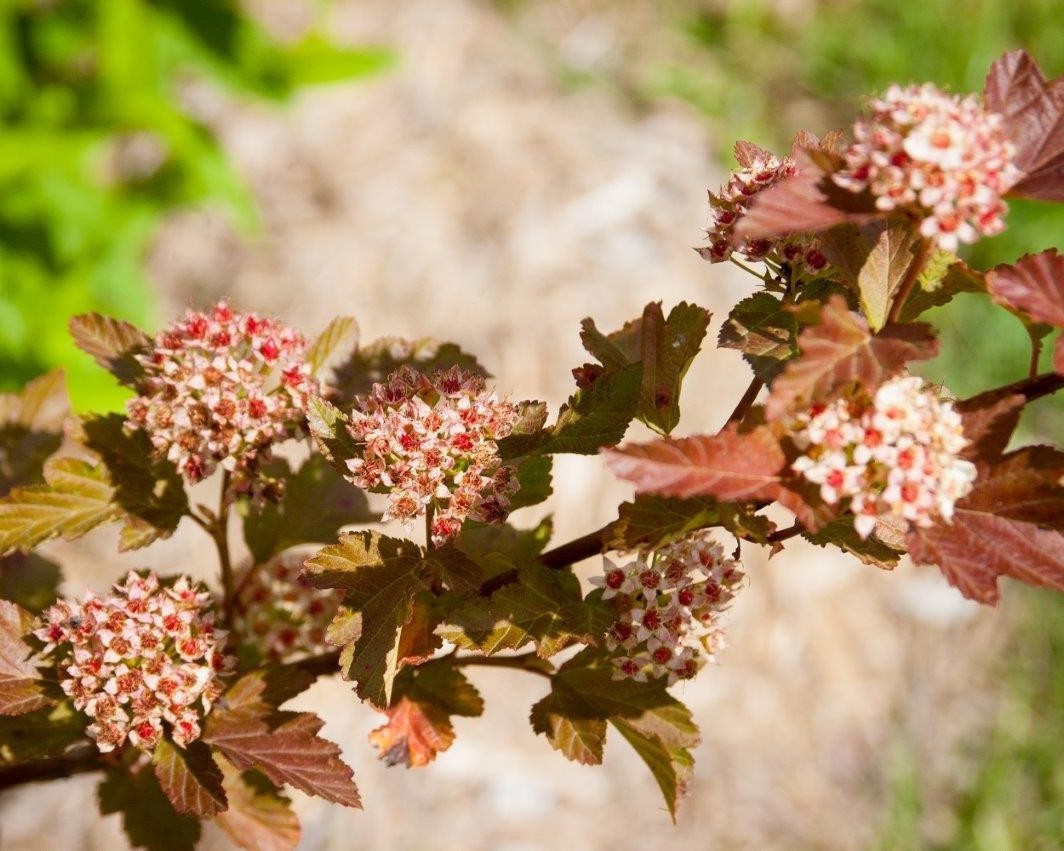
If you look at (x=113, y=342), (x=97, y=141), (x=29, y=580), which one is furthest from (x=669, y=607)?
(x=97, y=141)

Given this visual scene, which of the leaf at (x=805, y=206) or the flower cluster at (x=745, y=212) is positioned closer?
the leaf at (x=805, y=206)

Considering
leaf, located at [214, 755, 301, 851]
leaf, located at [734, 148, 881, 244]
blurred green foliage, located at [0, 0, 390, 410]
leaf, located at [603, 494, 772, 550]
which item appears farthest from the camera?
blurred green foliage, located at [0, 0, 390, 410]

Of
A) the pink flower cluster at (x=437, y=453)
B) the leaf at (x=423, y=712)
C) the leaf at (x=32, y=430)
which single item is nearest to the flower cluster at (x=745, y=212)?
the pink flower cluster at (x=437, y=453)

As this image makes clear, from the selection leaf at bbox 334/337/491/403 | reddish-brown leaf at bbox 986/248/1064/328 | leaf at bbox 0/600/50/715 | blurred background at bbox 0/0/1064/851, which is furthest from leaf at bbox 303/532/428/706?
blurred background at bbox 0/0/1064/851

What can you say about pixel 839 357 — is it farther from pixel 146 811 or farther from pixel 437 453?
pixel 146 811

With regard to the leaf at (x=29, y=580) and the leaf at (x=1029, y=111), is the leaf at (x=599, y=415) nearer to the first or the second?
the leaf at (x=1029, y=111)

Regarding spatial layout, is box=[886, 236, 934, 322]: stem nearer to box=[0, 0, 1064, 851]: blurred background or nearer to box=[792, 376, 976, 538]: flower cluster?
box=[792, 376, 976, 538]: flower cluster
